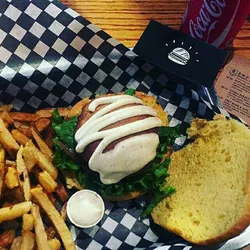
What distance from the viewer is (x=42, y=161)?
236 centimetres

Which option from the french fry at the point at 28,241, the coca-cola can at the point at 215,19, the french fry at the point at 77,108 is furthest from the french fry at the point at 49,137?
the coca-cola can at the point at 215,19

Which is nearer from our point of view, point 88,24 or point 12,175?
point 12,175

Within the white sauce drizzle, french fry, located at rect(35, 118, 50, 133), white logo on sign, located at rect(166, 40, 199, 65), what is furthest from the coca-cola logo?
french fry, located at rect(35, 118, 50, 133)

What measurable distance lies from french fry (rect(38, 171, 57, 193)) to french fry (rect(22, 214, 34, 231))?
0.15 metres

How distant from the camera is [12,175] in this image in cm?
229

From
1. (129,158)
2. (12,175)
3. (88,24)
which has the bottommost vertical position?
(12,175)

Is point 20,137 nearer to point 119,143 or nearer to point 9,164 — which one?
point 9,164

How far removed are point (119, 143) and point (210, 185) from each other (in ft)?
1.57

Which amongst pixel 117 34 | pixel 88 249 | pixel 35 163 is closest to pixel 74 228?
pixel 88 249

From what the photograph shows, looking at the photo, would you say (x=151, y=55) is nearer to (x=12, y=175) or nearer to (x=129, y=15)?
(x=129, y=15)

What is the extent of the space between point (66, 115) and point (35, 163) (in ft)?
1.01

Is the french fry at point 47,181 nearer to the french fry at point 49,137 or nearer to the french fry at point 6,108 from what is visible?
the french fry at point 49,137

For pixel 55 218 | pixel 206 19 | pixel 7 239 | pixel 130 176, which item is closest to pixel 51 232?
pixel 55 218

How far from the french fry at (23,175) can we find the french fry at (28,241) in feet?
0.47
